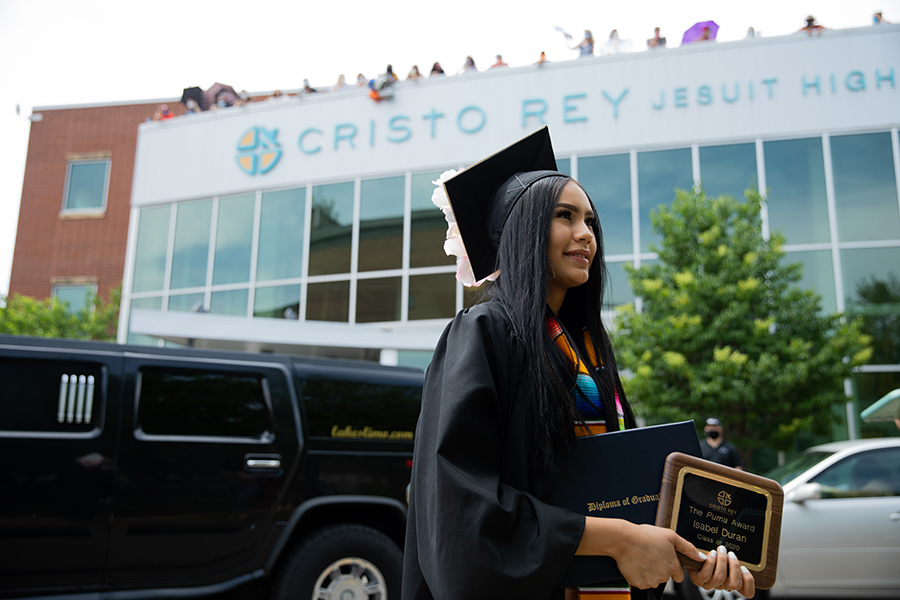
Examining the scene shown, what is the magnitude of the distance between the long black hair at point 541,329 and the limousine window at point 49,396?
3.36 m

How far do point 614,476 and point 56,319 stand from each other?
18.3 meters

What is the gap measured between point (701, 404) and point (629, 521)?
26.1 ft

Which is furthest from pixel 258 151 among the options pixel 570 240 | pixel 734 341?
pixel 570 240

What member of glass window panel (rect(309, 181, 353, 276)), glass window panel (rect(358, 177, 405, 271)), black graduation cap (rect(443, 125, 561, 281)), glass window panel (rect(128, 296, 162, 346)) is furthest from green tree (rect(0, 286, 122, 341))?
black graduation cap (rect(443, 125, 561, 281))

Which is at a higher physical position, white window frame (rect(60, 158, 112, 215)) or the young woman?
white window frame (rect(60, 158, 112, 215))

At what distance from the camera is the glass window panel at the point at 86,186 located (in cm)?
2038

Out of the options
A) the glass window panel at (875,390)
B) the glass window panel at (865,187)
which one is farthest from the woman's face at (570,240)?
the glass window panel at (865,187)

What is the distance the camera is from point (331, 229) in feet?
48.3

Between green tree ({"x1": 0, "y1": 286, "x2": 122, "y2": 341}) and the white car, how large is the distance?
16.0 metres

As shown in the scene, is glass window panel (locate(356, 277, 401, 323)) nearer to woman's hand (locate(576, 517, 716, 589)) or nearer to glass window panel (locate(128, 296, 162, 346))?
glass window panel (locate(128, 296, 162, 346))

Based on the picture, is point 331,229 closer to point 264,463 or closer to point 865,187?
point 865,187

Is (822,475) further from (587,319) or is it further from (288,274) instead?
(288,274)

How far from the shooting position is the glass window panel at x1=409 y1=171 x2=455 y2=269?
13.9m

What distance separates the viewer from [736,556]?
1.46m
